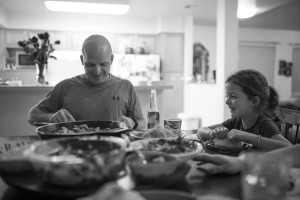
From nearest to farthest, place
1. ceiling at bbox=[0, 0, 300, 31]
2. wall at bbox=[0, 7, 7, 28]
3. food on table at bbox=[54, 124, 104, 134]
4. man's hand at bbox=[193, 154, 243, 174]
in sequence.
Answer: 1. man's hand at bbox=[193, 154, 243, 174]
2. food on table at bbox=[54, 124, 104, 134]
3. ceiling at bbox=[0, 0, 300, 31]
4. wall at bbox=[0, 7, 7, 28]

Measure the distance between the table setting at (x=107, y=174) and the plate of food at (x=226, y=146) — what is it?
24 cm

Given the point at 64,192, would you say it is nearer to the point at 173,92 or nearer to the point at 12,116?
the point at 12,116

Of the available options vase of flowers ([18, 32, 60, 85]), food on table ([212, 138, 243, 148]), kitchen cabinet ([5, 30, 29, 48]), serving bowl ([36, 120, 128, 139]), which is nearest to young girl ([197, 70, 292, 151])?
food on table ([212, 138, 243, 148])

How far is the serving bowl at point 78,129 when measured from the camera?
0.99 metres

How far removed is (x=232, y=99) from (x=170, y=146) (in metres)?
0.75

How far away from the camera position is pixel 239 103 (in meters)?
1.51

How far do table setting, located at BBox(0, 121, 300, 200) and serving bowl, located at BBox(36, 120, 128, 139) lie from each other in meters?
0.18

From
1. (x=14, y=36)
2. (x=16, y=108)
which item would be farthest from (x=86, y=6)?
(x=14, y=36)

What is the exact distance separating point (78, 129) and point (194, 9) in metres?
5.39

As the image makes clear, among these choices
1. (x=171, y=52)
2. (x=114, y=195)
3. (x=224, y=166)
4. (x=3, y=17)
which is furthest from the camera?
(x=171, y=52)

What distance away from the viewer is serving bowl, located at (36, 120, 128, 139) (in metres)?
0.99

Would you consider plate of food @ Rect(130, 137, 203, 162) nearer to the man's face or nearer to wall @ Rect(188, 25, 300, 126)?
the man's face

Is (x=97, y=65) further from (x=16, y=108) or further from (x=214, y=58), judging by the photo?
(x=214, y=58)

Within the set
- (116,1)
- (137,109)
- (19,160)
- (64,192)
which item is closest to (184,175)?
(64,192)
